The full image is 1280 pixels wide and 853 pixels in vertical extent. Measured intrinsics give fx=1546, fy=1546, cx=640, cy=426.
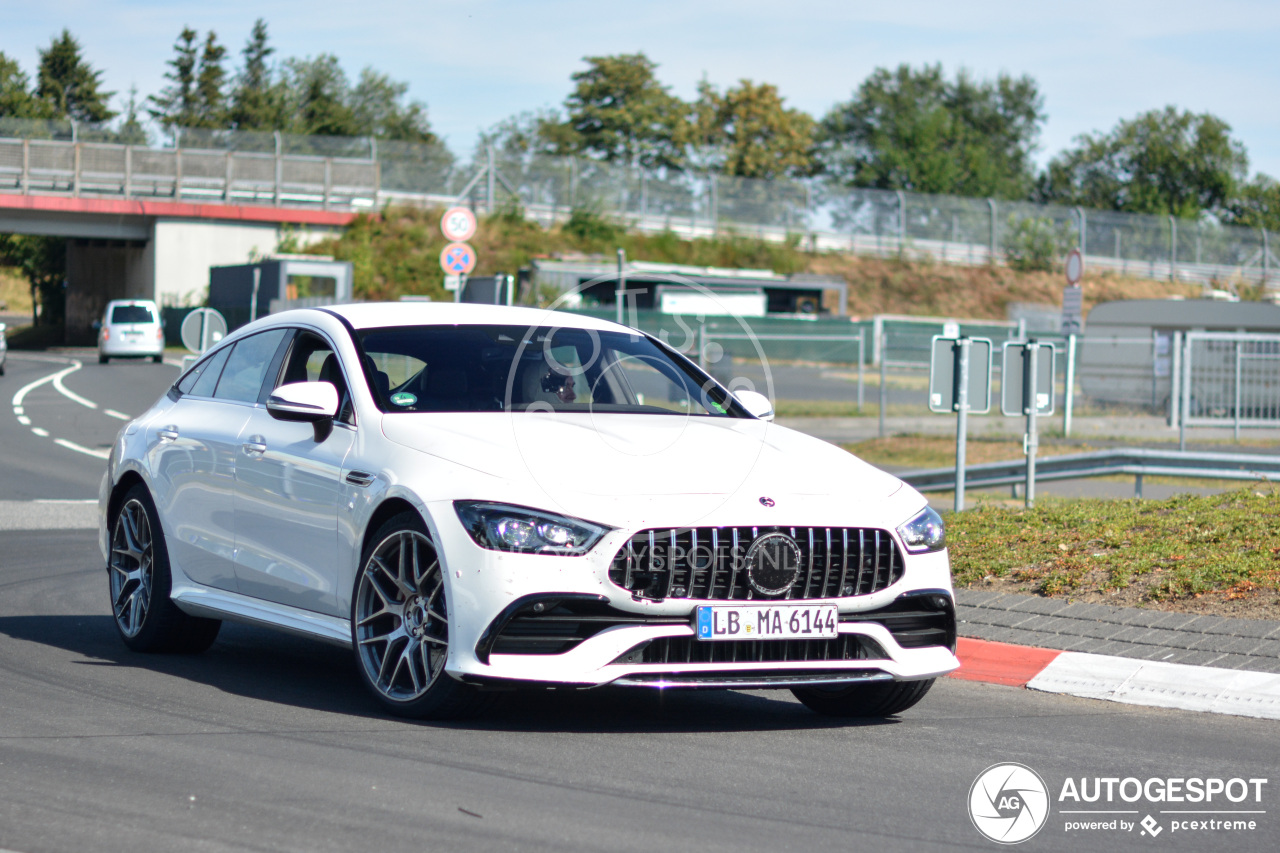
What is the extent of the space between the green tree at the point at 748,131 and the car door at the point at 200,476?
9523 centimetres

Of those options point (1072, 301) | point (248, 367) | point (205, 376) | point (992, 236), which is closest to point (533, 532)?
point (248, 367)

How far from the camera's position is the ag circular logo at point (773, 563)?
5512 millimetres

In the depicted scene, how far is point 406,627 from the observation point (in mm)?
5762

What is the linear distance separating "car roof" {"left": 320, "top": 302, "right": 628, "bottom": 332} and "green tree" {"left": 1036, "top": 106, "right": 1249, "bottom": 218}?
11548cm

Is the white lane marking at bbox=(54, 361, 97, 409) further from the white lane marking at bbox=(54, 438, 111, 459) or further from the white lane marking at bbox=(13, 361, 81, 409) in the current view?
the white lane marking at bbox=(54, 438, 111, 459)

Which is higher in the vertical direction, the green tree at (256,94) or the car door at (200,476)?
the green tree at (256,94)

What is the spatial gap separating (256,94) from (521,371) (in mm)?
112525

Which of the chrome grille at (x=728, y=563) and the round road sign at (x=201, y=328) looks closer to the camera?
the chrome grille at (x=728, y=563)

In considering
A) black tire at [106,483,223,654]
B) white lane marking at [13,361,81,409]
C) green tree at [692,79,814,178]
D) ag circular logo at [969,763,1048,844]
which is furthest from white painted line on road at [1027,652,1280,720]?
green tree at [692,79,814,178]

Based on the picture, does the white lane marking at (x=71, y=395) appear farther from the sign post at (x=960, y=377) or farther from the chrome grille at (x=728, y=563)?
the chrome grille at (x=728, y=563)

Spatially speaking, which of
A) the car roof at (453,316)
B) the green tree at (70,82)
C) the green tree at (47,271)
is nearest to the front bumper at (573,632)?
the car roof at (453,316)

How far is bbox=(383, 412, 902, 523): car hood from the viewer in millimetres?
5477

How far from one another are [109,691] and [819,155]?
11076 cm

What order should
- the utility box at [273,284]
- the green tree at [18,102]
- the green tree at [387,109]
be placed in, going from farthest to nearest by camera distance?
the green tree at [387,109] → the green tree at [18,102] → the utility box at [273,284]
